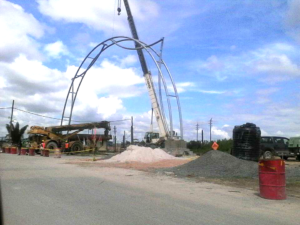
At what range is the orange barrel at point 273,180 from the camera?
31.9ft

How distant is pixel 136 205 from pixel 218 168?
8610mm

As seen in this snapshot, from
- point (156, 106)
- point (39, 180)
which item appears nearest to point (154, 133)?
point (156, 106)

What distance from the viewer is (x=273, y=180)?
32.1 ft

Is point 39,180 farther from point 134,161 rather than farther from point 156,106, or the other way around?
point 156,106

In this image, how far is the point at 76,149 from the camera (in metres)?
37.6

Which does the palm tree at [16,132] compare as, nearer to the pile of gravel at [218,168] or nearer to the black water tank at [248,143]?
the black water tank at [248,143]

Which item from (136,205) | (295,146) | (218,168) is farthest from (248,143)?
(136,205)

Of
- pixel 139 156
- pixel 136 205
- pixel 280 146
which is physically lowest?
pixel 136 205

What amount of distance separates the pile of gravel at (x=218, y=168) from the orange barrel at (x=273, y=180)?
5.00 m

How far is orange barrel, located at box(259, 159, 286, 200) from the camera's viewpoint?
31.9ft

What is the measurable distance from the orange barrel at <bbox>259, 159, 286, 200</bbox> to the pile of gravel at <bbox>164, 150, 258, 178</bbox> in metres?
5.00

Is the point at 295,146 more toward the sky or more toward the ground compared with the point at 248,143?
A: more toward the ground

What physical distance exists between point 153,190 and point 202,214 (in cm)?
361

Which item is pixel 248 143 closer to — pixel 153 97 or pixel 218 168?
pixel 218 168
